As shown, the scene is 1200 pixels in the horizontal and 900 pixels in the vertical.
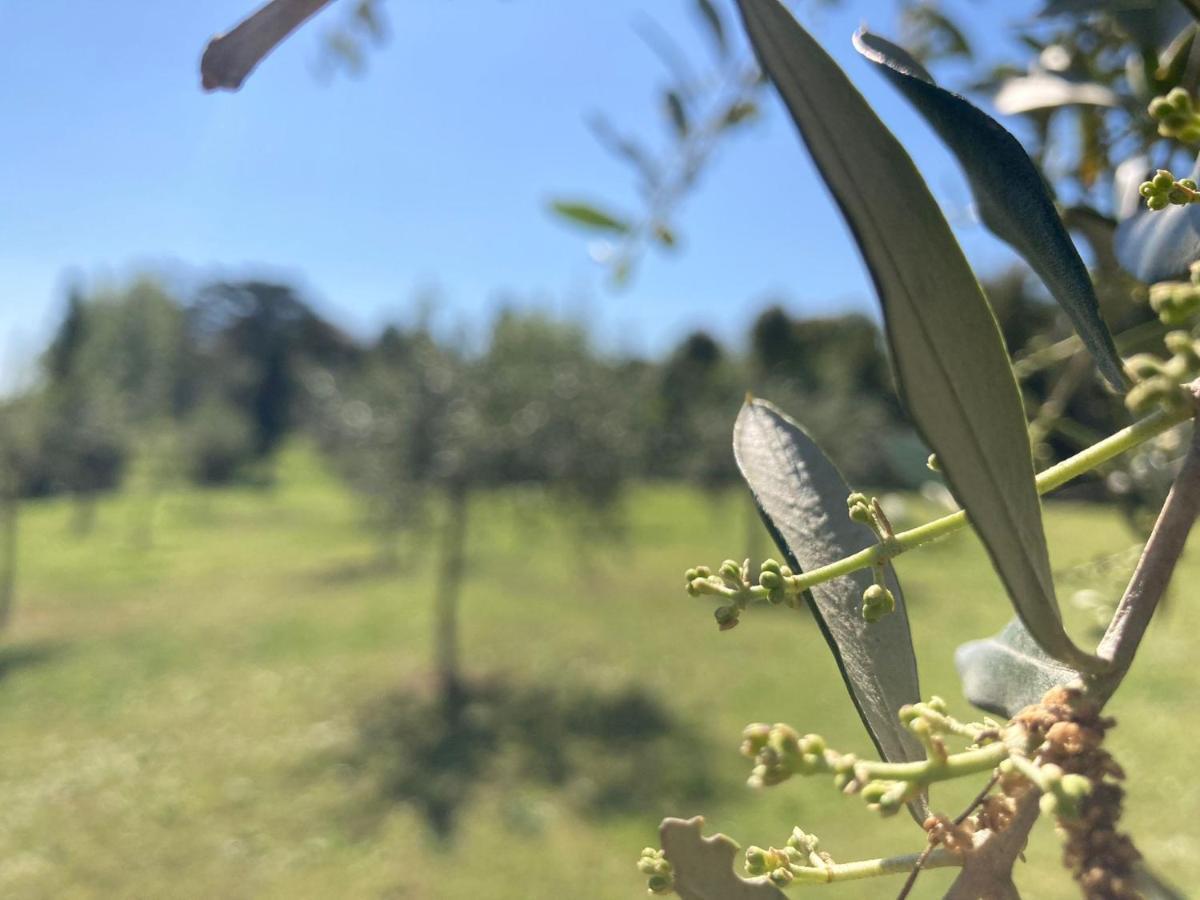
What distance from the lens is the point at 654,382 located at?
38.3ft

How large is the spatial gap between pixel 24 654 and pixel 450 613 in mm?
3318

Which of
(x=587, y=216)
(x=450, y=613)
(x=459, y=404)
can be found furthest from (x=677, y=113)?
(x=459, y=404)

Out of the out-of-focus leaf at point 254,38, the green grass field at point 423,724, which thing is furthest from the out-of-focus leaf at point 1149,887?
the green grass field at point 423,724

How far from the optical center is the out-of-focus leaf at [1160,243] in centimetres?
33

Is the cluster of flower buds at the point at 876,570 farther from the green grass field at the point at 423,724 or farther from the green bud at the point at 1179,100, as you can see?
the green grass field at the point at 423,724

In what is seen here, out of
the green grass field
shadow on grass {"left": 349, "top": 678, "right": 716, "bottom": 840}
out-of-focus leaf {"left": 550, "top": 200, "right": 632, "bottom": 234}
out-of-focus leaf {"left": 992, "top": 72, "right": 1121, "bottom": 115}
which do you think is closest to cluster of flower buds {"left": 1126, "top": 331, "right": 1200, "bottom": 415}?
out-of-focus leaf {"left": 992, "top": 72, "right": 1121, "bottom": 115}

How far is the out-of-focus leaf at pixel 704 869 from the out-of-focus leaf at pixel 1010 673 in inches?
4.8

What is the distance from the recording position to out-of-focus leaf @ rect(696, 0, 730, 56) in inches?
35.8

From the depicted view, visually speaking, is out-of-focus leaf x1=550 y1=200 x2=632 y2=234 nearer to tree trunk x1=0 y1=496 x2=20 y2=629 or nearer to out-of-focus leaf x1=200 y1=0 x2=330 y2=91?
out-of-focus leaf x1=200 y1=0 x2=330 y2=91

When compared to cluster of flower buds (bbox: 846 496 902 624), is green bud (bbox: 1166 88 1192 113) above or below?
above

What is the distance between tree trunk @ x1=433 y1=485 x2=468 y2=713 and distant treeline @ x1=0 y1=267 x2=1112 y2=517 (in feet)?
1.09

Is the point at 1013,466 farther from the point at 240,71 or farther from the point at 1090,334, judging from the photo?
the point at 240,71

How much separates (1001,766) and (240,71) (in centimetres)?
29

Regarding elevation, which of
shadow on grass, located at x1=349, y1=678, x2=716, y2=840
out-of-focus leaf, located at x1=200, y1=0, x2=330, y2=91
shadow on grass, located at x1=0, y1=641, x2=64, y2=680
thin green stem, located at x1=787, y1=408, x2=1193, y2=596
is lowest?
shadow on grass, located at x1=349, y1=678, x2=716, y2=840
